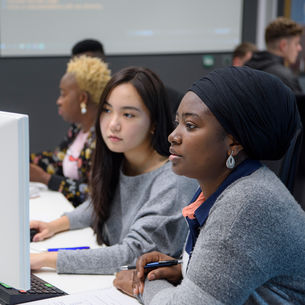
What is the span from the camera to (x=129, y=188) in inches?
64.7

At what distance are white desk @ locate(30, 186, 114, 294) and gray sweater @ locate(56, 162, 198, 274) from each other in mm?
30

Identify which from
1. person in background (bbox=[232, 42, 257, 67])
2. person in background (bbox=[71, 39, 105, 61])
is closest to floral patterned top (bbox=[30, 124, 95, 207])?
person in background (bbox=[71, 39, 105, 61])

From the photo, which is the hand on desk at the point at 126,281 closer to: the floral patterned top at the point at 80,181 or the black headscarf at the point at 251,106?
the black headscarf at the point at 251,106

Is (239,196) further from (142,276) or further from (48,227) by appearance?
(48,227)

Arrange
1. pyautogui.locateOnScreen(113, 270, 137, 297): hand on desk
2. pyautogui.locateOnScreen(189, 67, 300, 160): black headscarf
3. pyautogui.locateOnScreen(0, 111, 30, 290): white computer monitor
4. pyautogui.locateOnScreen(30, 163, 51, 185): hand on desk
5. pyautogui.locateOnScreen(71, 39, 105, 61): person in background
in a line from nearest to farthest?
pyautogui.locateOnScreen(0, 111, 30, 290): white computer monitor → pyautogui.locateOnScreen(189, 67, 300, 160): black headscarf → pyautogui.locateOnScreen(113, 270, 137, 297): hand on desk → pyautogui.locateOnScreen(30, 163, 51, 185): hand on desk → pyautogui.locateOnScreen(71, 39, 105, 61): person in background

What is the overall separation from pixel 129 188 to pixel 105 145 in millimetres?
189

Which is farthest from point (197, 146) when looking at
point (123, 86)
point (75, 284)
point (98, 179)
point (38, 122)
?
point (38, 122)

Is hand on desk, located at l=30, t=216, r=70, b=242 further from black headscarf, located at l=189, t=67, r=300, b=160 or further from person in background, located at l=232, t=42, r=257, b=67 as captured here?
person in background, located at l=232, t=42, r=257, b=67

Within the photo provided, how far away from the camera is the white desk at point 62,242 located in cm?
128

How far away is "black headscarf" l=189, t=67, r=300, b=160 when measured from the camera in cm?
93

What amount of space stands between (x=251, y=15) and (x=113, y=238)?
3391mm

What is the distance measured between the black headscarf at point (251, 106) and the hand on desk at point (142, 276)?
42 centimetres

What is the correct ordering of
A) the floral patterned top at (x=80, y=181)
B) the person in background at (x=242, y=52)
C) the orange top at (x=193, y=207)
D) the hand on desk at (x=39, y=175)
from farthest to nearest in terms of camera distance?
1. the person in background at (x=242, y=52)
2. the hand on desk at (x=39, y=175)
3. the floral patterned top at (x=80, y=181)
4. the orange top at (x=193, y=207)

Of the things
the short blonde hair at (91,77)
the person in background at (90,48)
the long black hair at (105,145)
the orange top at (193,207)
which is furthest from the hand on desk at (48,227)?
the person in background at (90,48)
